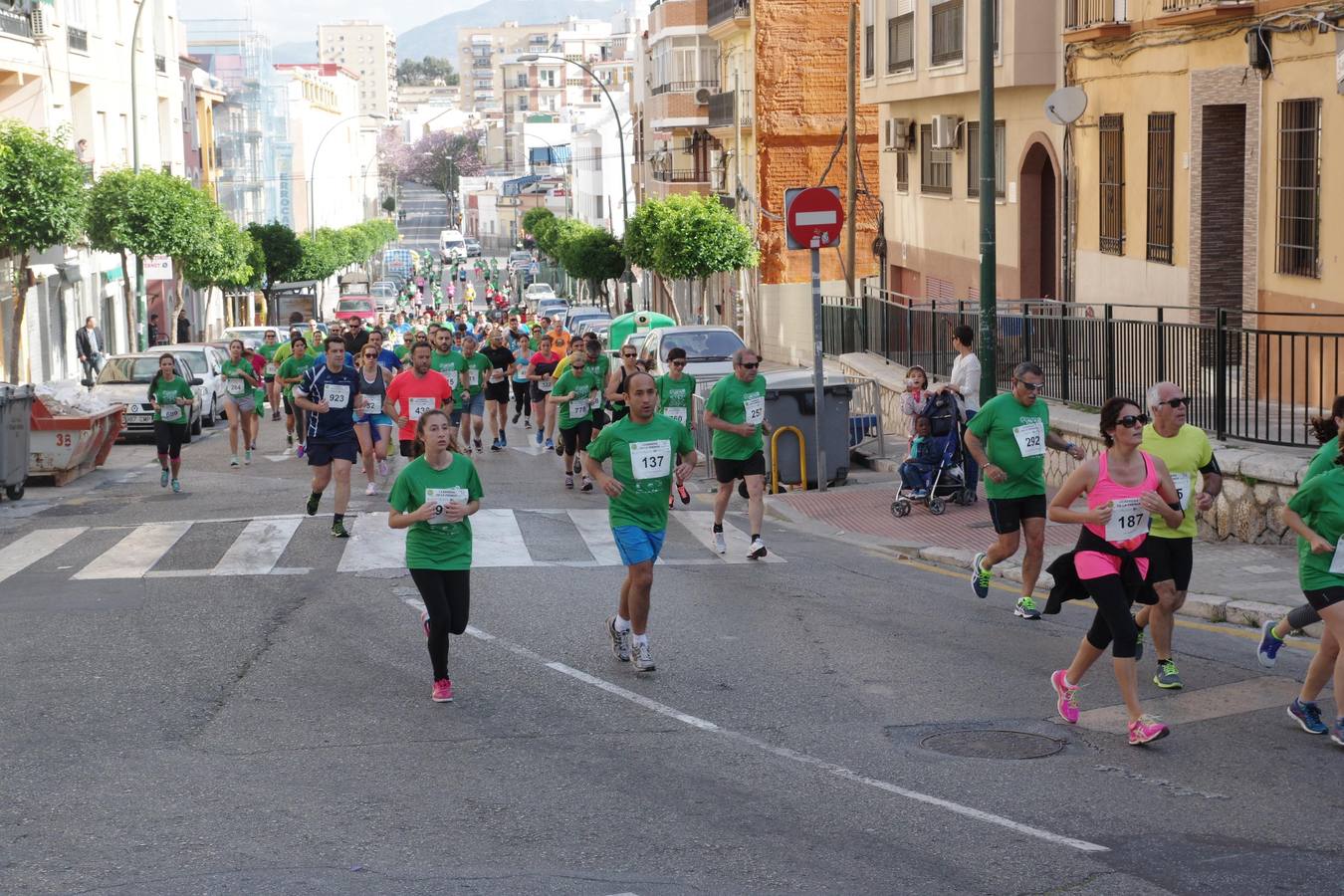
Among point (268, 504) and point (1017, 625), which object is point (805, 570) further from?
point (268, 504)

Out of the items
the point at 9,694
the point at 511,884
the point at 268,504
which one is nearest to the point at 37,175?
the point at 268,504

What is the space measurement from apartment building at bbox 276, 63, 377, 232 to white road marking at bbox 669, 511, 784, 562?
6496 cm

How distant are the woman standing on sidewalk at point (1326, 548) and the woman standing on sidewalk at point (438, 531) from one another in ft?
14.1

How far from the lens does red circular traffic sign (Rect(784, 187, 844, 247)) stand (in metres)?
17.8

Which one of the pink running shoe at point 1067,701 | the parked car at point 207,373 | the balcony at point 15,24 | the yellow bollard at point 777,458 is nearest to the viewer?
the pink running shoe at point 1067,701

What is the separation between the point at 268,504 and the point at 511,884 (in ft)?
41.9

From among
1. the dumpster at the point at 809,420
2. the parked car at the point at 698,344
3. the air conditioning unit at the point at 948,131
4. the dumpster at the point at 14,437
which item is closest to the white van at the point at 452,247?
the air conditioning unit at the point at 948,131

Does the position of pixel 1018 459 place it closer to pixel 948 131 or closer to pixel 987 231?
pixel 987 231

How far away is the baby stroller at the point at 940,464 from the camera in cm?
1670

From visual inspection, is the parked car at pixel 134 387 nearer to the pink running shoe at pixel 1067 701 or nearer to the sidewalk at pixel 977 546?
the sidewalk at pixel 977 546

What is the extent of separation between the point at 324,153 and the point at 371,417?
303 ft

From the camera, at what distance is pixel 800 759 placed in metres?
8.29

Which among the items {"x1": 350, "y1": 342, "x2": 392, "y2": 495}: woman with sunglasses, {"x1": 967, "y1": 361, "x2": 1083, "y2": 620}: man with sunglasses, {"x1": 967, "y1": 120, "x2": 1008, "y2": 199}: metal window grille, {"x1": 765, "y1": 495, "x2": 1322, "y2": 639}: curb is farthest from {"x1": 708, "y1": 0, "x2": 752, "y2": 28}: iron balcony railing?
{"x1": 967, "y1": 361, "x2": 1083, "y2": 620}: man with sunglasses

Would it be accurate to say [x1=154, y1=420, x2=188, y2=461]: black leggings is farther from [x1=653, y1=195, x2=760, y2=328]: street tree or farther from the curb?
[x1=653, y1=195, x2=760, y2=328]: street tree
